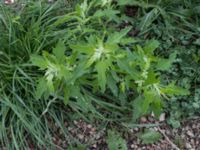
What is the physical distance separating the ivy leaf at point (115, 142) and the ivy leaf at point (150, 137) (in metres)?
0.12

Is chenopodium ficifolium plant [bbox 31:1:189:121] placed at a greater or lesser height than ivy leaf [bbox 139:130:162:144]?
greater

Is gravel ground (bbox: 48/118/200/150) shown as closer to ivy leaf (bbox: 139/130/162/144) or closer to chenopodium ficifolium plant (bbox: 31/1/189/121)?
ivy leaf (bbox: 139/130/162/144)

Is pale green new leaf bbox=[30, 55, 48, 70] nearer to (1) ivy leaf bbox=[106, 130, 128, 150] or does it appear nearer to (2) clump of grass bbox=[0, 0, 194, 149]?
(2) clump of grass bbox=[0, 0, 194, 149]

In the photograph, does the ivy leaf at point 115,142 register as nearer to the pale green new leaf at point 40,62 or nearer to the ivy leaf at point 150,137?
the ivy leaf at point 150,137

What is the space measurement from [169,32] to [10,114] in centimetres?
114

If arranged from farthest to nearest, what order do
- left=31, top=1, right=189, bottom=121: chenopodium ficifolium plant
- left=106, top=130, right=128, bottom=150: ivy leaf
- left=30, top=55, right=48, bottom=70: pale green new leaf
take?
1. left=106, top=130, right=128, bottom=150: ivy leaf
2. left=30, top=55, right=48, bottom=70: pale green new leaf
3. left=31, top=1, right=189, bottom=121: chenopodium ficifolium plant

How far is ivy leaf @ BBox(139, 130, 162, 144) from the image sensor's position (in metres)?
2.66

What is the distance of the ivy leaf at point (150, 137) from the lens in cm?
266

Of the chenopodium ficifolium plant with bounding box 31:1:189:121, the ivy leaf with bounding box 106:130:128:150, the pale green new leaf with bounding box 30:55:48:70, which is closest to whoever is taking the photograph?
the chenopodium ficifolium plant with bounding box 31:1:189:121

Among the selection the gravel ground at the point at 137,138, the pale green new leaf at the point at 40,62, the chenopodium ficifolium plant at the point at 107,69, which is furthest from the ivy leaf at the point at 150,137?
the pale green new leaf at the point at 40,62

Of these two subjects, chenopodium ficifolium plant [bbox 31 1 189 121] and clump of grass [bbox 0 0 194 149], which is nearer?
chenopodium ficifolium plant [bbox 31 1 189 121]

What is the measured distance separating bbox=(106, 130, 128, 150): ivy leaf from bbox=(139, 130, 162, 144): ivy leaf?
118mm

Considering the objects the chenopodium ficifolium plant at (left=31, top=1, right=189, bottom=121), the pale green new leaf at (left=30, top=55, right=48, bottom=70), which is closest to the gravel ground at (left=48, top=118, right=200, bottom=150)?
the chenopodium ficifolium plant at (left=31, top=1, right=189, bottom=121)

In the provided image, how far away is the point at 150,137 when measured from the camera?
2.66 meters
